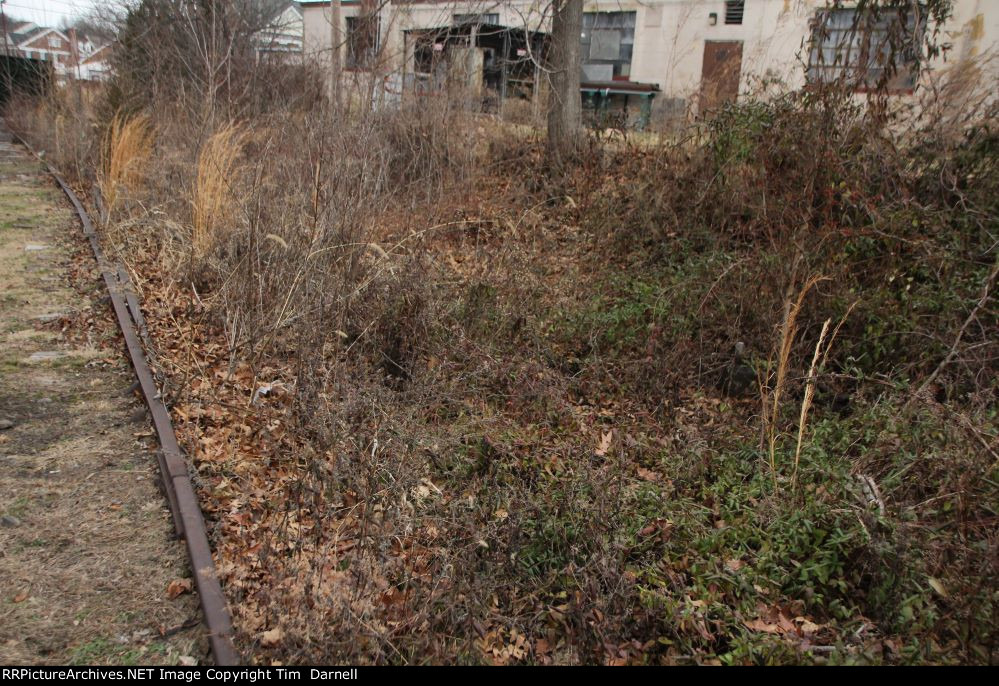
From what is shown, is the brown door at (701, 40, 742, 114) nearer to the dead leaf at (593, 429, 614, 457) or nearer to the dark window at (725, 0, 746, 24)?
the dead leaf at (593, 429, 614, 457)

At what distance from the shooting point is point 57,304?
7316 mm

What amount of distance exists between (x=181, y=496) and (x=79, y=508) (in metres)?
0.61

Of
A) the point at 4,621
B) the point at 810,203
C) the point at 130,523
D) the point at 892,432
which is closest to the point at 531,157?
the point at 810,203

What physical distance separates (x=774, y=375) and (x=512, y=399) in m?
2.08

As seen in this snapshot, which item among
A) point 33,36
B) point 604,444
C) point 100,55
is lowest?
point 604,444

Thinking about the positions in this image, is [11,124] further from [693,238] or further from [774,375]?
[774,375]

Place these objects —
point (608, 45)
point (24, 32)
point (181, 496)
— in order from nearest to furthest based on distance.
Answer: point (181, 496) → point (24, 32) → point (608, 45)

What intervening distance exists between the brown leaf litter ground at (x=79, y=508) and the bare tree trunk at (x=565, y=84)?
7.01m

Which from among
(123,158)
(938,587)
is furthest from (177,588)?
(123,158)

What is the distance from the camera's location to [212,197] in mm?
7621

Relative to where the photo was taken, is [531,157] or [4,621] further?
[531,157]

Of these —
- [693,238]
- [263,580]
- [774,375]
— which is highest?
[693,238]

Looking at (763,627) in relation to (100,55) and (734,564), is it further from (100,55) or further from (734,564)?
(100,55)

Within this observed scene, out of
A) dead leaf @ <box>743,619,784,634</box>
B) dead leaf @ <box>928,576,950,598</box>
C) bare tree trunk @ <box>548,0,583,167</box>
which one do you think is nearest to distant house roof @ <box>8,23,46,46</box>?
bare tree trunk @ <box>548,0,583,167</box>
